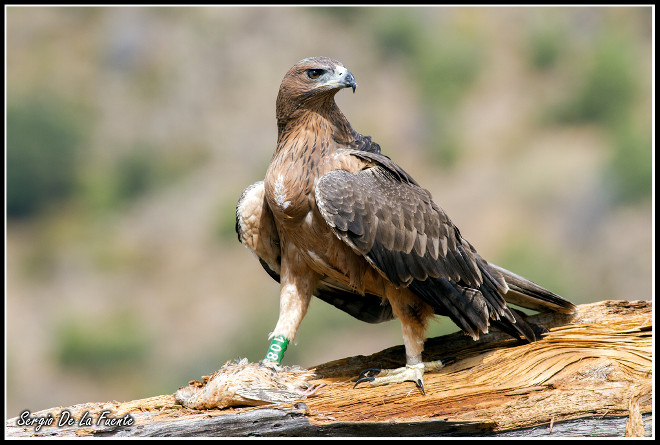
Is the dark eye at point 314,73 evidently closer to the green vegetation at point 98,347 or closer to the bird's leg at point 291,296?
the bird's leg at point 291,296

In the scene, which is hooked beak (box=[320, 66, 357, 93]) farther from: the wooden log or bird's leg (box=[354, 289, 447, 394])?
the wooden log

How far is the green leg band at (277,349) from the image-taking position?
270 inches

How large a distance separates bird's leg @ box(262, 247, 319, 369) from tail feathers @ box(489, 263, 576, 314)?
64.7 inches

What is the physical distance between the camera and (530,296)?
7.00 meters

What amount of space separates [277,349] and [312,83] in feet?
7.51

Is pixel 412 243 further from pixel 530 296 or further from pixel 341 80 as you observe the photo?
pixel 341 80

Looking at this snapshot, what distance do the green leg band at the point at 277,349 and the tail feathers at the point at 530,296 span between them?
1942mm

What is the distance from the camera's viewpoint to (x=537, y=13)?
34281 mm

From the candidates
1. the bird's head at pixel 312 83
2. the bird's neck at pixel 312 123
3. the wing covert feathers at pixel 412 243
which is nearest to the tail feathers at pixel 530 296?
the wing covert feathers at pixel 412 243

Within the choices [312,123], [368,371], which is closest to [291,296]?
[368,371]

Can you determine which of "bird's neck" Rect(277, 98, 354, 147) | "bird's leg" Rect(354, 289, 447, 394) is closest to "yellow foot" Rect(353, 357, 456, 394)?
"bird's leg" Rect(354, 289, 447, 394)

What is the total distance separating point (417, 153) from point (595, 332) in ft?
74.1

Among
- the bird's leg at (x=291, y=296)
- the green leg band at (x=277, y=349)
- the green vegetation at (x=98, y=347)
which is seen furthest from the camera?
the green vegetation at (x=98, y=347)

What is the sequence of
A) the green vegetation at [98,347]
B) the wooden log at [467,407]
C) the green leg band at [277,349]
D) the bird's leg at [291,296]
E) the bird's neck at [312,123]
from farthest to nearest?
the green vegetation at [98,347] < the bird's leg at [291,296] < the green leg band at [277,349] < the bird's neck at [312,123] < the wooden log at [467,407]
